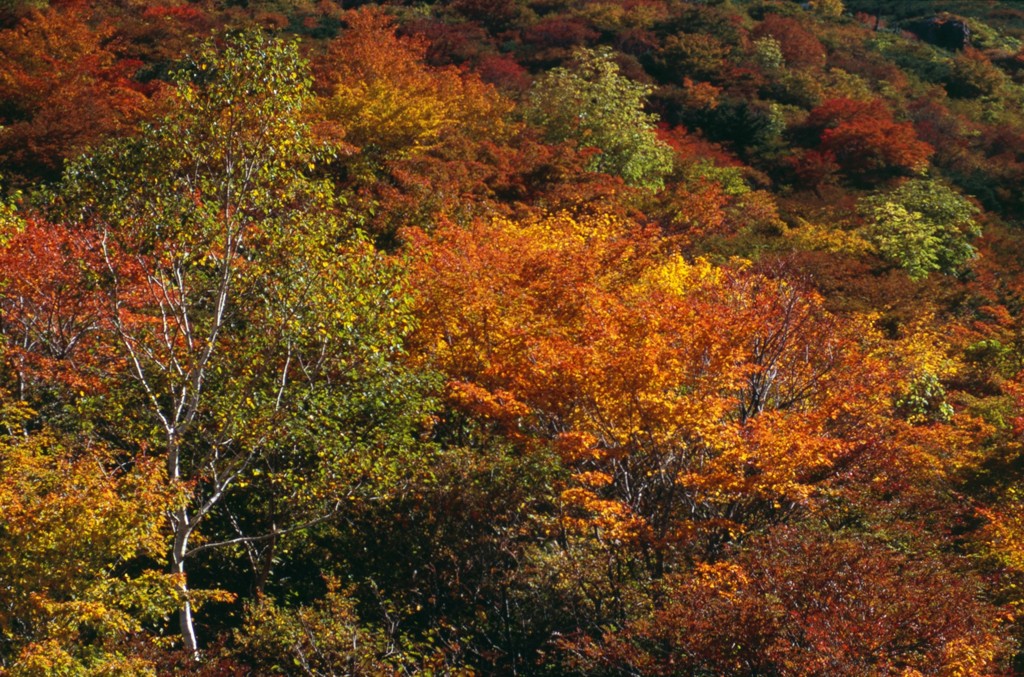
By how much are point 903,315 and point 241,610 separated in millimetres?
19772

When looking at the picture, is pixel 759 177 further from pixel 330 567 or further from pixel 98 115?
pixel 330 567

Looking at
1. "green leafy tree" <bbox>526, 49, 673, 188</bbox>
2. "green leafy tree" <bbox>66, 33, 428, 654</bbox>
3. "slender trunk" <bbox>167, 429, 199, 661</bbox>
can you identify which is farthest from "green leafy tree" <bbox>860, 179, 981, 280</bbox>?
"slender trunk" <bbox>167, 429, 199, 661</bbox>

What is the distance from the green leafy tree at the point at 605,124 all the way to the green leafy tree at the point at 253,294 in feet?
67.1

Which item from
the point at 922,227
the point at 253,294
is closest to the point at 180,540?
the point at 253,294

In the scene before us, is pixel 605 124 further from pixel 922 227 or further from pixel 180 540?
pixel 180 540

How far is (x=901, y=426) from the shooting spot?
1764cm

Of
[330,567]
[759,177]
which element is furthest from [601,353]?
[759,177]

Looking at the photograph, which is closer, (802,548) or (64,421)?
(802,548)

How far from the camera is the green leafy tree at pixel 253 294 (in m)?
14.1

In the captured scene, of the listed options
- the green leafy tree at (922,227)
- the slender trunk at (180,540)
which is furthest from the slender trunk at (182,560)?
the green leafy tree at (922,227)

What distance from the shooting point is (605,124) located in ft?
121

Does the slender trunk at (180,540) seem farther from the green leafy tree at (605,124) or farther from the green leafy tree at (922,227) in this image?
the green leafy tree at (922,227)

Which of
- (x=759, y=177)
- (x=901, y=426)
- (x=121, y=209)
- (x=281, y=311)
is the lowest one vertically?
(x=759, y=177)

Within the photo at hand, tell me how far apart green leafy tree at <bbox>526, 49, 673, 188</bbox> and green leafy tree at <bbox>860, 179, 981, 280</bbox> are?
7.19 meters
